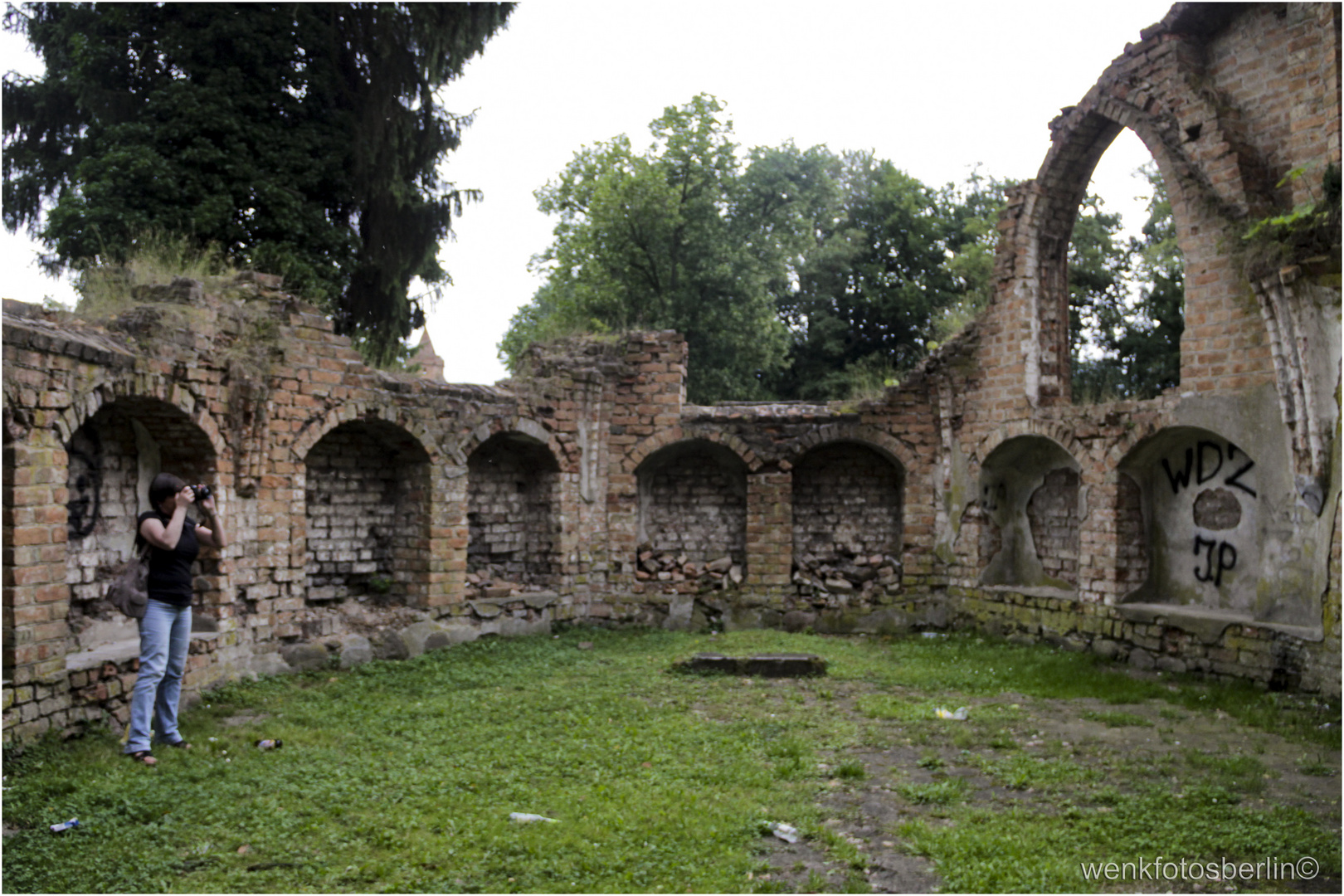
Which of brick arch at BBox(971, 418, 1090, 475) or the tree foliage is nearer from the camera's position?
brick arch at BBox(971, 418, 1090, 475)

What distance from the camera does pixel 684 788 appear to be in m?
5.55

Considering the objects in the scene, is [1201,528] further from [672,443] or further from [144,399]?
[144,399]

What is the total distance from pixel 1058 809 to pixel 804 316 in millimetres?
22768

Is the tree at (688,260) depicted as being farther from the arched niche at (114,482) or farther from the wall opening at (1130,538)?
the arched niche at (114,482)

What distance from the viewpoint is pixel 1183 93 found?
9438 millimetres

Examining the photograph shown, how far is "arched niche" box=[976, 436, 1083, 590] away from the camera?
36.3 feet

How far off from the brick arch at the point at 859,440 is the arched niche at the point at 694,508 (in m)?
1.13

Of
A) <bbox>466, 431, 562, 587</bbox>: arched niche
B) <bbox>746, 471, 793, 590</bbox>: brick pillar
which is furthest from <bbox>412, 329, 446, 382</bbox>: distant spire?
<bbox>746, 471, 793, 590</bbox>: brick pillar

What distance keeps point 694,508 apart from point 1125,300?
14.6 m

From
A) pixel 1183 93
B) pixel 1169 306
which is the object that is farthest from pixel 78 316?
pixel 1169 306

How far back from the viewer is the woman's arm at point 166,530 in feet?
19.2

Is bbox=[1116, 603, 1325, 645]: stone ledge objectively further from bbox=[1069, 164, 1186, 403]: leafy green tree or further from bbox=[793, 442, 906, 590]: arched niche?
bbox=[1069, 164, 1186, 403]: leafy green tree

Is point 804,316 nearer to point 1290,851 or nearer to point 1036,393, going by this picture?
point 1036,393

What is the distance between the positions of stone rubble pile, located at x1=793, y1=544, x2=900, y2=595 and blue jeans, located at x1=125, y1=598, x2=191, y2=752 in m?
8.01
